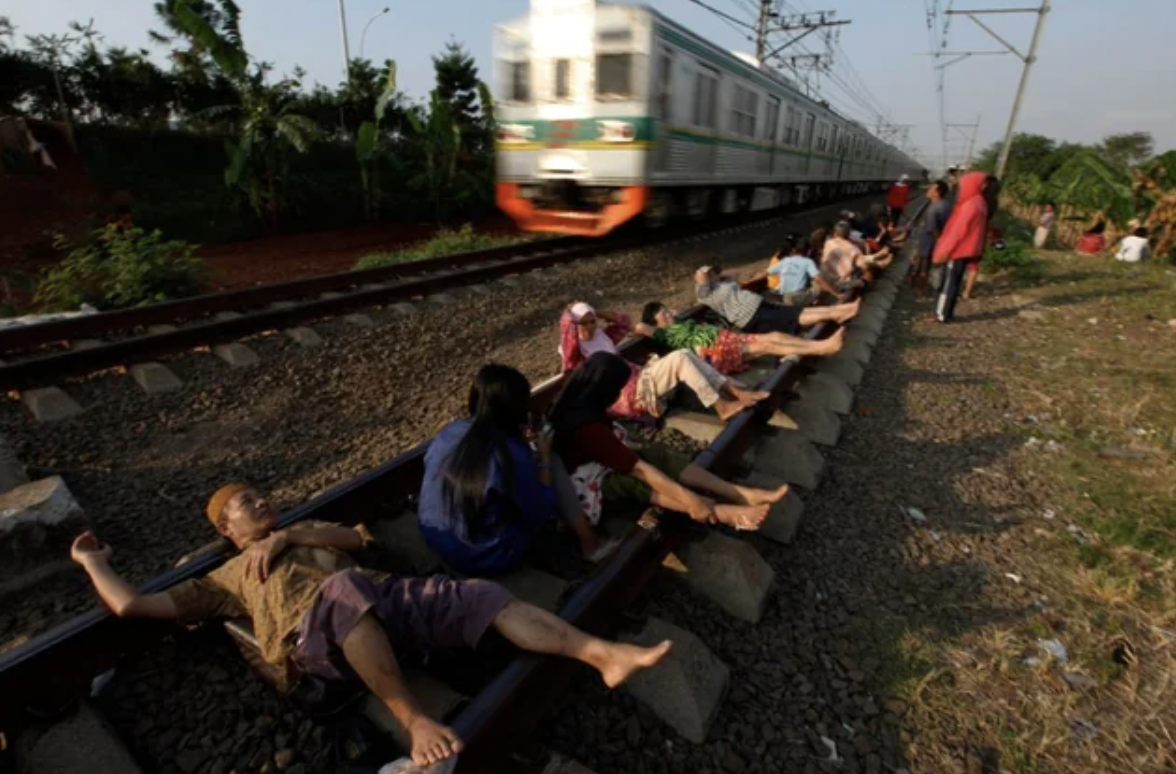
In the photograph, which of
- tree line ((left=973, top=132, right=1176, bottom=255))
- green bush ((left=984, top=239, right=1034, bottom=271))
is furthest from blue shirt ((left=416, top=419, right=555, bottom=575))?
tree line ((left=973, top=132, right=1176, bottom=255))

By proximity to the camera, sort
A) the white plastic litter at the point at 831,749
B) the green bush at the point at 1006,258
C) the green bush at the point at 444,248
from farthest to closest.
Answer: the green bush at the point at 1006,258
the green bush at the point at 444,248
the white plastic litter at the point at 831,749

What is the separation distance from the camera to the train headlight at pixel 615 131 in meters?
8.67

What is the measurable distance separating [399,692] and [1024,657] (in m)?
2.40

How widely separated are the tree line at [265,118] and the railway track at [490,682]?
11.7 meters

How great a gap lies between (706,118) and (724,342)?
674cm

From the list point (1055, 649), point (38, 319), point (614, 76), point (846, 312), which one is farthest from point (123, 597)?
point (614, 76)

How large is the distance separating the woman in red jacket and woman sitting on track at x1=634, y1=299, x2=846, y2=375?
3.21 meters

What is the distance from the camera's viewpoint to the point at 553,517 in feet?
10.0

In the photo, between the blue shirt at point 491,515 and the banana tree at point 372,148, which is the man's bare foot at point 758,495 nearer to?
the blue shirt at point 491,515

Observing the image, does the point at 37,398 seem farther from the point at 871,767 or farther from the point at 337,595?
the point at 871,767

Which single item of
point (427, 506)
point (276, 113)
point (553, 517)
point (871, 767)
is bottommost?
point (871, 767)

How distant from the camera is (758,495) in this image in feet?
9.82

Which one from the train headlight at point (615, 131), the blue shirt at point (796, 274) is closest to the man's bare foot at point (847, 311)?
the blue shirt at point (796, 274)

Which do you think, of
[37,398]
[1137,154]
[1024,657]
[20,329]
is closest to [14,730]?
[37,398]
